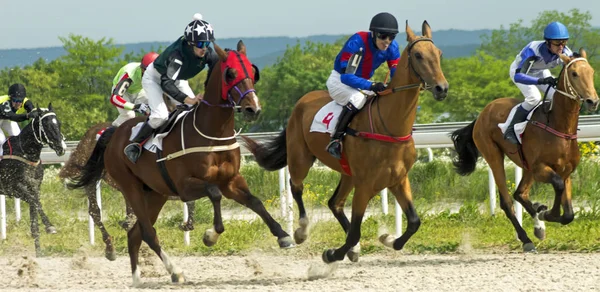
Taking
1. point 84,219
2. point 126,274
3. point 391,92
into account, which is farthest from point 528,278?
point 84,219

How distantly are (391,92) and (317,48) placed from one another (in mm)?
51466

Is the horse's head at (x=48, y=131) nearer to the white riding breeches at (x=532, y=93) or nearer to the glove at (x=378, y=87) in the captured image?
the glove at (x=378, y=87)

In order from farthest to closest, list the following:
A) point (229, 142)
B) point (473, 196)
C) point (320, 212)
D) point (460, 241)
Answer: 1. point (473, 196)
2. point (320, 212)
3. point (460, 241)
4. point (229, 142)

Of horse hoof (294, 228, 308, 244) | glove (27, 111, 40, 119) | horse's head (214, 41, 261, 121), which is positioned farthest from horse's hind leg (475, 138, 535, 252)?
glove (27, 111, 40, 119)

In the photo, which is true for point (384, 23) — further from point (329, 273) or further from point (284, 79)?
point (284, 79)

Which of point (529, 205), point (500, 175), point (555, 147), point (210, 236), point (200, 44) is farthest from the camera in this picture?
point (500, 175)

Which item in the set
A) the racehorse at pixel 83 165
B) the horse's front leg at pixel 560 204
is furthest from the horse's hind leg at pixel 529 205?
the racehorse at pixel 83 165

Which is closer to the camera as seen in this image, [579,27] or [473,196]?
[473,196]

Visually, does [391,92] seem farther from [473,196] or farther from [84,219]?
[84,219]

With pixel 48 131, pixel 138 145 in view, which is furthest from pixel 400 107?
pixel 48 131

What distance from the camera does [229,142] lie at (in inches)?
281

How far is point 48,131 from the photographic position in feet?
37.0

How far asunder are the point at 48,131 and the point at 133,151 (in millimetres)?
3918

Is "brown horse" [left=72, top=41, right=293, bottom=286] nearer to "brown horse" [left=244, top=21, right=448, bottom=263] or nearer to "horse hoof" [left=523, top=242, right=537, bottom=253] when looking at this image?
"brown horse" [left=244, top=21, right=448, bottom=263]
